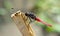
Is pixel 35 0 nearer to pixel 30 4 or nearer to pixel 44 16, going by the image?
pixel 30 4

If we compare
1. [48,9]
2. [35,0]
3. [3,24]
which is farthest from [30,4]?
[3,24]

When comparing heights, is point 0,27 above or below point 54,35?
above

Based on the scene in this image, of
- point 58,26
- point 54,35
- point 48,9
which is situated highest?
point 48,9

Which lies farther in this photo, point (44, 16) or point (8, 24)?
point (8, 24)

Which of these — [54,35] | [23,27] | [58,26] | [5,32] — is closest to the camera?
[23,27]

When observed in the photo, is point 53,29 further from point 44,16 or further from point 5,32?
point 5,32

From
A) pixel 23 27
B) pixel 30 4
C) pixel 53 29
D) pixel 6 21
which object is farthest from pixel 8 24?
pixel 23 27

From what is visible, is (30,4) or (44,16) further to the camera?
(30,4)

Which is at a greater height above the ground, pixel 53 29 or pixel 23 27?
pixel 23 27

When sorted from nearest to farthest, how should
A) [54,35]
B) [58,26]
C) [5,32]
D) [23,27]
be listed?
[23,27], [58,26], [5,32], [54,35]
